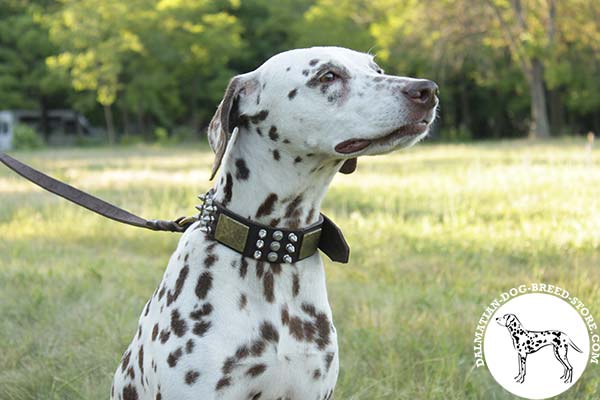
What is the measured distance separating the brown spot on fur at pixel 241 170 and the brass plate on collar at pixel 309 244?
322 mm

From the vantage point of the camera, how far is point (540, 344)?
430 centimetres

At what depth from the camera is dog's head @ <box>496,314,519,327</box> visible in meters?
4.61

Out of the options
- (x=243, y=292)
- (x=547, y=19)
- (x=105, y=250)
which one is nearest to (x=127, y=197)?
(x=105, y=250)

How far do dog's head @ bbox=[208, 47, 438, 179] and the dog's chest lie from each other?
43cm

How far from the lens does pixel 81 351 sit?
4.63 metres

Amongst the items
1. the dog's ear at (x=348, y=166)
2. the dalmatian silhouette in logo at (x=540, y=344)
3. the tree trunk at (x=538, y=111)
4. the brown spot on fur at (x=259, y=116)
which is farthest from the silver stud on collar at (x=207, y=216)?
the tree trunk at (x=538, y=111)

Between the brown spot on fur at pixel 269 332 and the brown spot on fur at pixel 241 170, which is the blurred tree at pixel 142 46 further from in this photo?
the brown spot on fur at pixel 269 332

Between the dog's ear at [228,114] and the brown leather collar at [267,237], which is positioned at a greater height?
the dog's ear at [228,114]

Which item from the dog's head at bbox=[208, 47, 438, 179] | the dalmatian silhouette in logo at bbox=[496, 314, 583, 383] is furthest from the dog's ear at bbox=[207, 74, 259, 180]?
the dalmatian silhouette in logo at bbox=[496, 314, 583, 383]

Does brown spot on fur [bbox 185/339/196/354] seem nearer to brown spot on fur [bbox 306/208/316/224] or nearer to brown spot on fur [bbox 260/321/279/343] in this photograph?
→ brown spot on fur [bbox 260/321/279/343]

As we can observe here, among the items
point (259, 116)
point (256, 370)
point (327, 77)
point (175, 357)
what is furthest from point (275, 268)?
point (327, 77)

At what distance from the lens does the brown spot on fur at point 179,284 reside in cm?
289

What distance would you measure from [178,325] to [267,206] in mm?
556

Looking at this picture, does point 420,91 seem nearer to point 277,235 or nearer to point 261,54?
point 277,235
